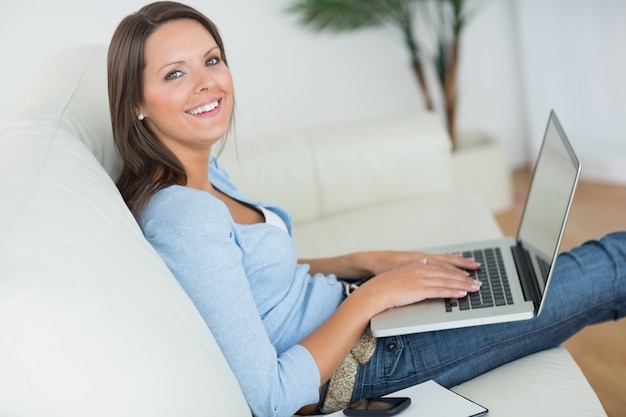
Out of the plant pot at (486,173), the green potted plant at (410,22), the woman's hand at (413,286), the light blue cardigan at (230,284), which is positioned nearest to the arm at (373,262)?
the woman's hand at (413,286)

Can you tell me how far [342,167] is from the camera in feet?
8.34

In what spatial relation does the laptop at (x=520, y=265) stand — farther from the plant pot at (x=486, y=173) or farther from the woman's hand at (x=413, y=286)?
the plant pot at (x=486, y=173)

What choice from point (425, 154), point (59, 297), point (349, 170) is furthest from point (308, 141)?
point (59, 297)

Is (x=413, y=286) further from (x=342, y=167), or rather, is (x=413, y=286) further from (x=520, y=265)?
(x=342, y=167)

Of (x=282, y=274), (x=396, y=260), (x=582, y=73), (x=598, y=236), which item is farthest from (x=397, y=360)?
(x=582, y=73)

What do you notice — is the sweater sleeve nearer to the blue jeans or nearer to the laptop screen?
the blue jeans

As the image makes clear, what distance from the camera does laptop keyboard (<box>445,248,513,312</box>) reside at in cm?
142

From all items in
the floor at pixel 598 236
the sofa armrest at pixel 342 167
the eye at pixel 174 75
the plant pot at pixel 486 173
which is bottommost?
the floor at pixel 598 236

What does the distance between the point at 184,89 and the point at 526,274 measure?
76 centimetres

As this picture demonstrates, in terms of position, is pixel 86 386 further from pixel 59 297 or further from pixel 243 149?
pixel 243 149

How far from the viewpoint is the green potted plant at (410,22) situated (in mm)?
3385

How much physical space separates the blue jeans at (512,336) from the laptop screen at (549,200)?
52 millimetres

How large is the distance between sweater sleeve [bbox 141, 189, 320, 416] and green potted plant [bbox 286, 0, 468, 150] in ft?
7.48

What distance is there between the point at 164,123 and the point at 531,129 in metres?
2.86
